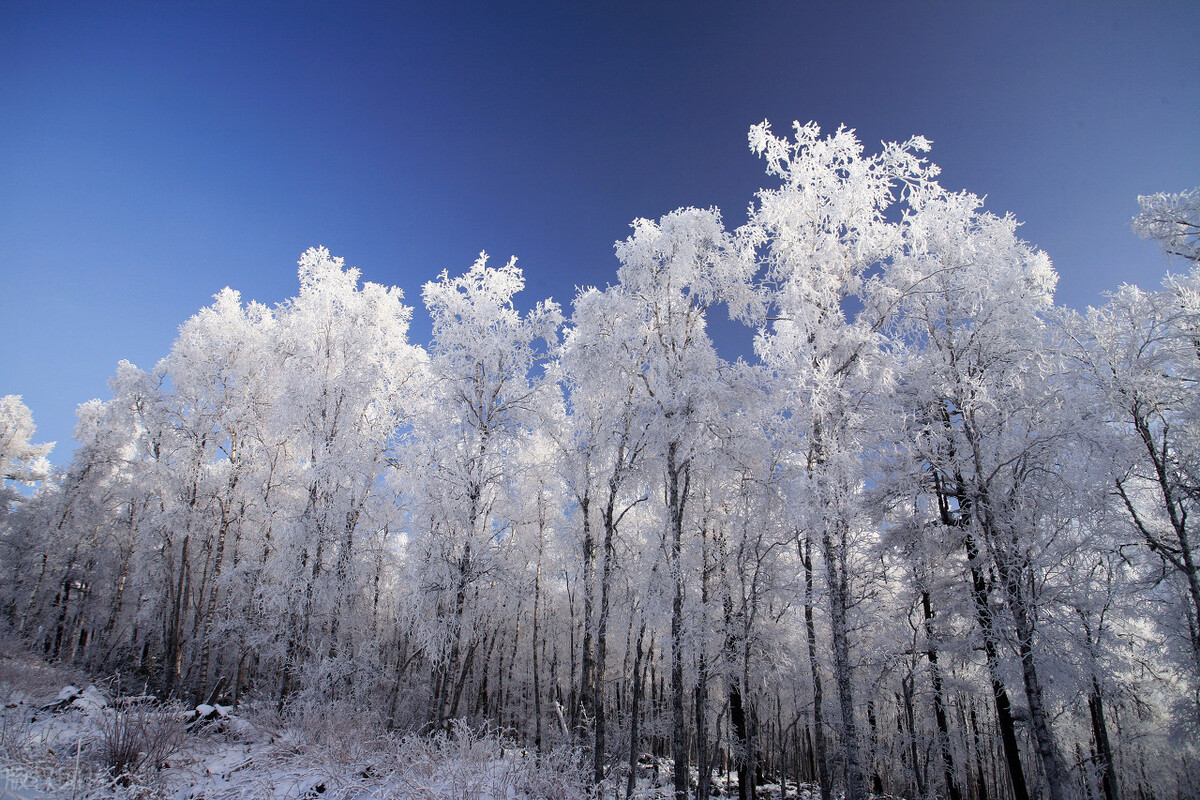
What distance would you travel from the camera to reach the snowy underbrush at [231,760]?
218 inches

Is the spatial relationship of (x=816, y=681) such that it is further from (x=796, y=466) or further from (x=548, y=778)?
(x=548, y=778)

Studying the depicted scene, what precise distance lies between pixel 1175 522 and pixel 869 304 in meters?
8.22

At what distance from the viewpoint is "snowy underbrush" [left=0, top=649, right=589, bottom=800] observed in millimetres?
5527

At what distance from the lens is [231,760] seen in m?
7.16

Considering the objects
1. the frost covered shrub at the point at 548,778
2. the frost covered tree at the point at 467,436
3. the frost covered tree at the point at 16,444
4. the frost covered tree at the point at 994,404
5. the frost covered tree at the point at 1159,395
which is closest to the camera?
the frost covered shrub at the point at 548,778

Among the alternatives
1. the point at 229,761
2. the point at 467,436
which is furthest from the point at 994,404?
the point at 229,761

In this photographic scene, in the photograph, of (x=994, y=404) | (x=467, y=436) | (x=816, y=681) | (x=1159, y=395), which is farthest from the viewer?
(x=816, y=681)

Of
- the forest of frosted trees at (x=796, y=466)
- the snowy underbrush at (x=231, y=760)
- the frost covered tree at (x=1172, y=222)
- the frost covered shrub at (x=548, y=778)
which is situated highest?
the frost covered tree at (x=1172, y=222)

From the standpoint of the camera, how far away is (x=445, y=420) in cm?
1270

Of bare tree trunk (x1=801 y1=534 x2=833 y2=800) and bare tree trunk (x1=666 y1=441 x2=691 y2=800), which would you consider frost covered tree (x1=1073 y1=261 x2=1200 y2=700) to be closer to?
bare tree trunk (x1=801 y1=534 x2=833 y2=800)

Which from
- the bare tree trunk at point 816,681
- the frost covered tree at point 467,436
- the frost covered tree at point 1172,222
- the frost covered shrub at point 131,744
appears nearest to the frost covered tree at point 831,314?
the bare tree trunk at point 816,681

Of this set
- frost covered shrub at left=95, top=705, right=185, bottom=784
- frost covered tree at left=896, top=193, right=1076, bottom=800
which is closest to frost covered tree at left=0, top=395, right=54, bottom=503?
frost covered shrub at left=95, top=705, right=185, bottom=784

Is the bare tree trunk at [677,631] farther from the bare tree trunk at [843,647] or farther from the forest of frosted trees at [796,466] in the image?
the bare tree trunk at [843,647]

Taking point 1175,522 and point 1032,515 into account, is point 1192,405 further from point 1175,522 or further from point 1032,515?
point 1032,515
